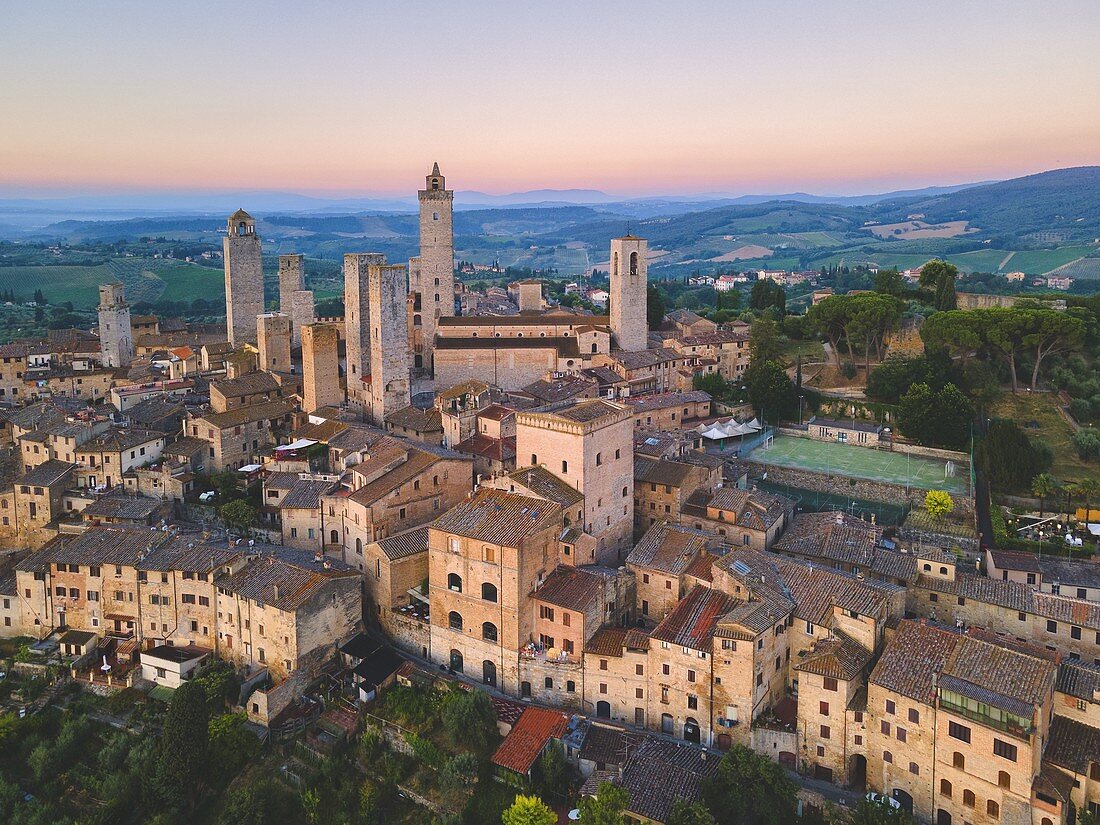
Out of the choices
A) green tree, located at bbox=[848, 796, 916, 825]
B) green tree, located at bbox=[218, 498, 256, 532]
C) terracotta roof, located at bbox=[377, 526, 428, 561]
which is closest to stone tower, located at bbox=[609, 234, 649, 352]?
terracotta roof, located at bbox=[377, 526, 428, 561]

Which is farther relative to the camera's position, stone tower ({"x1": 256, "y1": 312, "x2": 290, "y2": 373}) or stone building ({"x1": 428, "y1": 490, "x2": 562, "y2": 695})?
stone tower ({"x1": 256, "y1": 312, "x2": 290, "y2": 373})

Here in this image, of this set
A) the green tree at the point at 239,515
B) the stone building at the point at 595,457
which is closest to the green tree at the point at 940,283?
the stone building at the point at 595,457

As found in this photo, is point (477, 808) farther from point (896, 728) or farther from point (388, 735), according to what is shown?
point (896, 728)

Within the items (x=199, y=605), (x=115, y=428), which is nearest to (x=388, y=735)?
(x=199, y=605)

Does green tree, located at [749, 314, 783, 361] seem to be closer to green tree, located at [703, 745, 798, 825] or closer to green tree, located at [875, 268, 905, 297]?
green tree, located at [875, 268, 905, 297]

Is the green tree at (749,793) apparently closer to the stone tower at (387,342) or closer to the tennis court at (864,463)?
the tennis court at (864,463)
